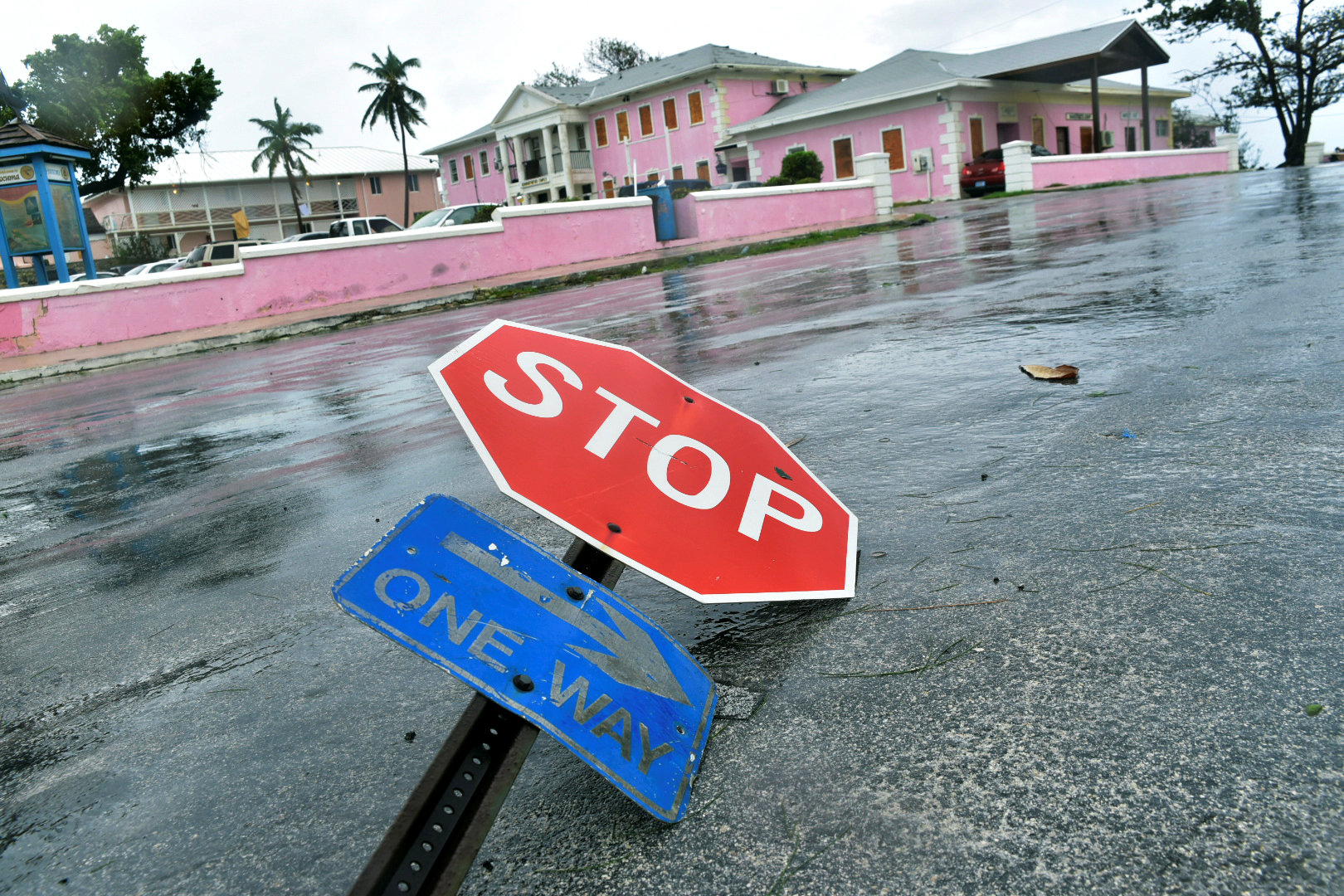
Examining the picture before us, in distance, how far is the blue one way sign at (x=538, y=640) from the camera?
1.72 meters

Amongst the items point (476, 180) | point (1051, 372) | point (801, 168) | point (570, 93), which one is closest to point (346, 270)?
point (1051, 372)

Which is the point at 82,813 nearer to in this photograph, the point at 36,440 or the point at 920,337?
the point at 920,337

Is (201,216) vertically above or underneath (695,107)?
underneath

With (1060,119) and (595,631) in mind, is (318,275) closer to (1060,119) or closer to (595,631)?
(595,631)

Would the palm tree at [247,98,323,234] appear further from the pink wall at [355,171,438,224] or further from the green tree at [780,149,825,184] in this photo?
the green tree at [780,149,825,184]

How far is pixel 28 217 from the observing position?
19.0 meters

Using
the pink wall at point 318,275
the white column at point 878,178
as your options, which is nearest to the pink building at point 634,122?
the white column at point 878,178

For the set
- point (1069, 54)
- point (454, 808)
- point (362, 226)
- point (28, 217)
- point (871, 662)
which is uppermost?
point (1069, 54)

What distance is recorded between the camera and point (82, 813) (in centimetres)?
212

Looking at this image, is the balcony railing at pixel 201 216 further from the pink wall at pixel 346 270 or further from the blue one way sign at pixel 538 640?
the blue one way sign at pixel 538 640

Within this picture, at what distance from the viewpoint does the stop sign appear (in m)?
2.30

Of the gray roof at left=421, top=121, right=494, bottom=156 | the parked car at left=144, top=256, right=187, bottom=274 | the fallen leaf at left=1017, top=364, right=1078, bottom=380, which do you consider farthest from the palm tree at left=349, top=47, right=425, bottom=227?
the fallen leaf at left=1017, top=364, right=1078, bottom=380

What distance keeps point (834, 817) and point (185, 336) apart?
1740 centimetres

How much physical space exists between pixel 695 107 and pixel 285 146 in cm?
2999
